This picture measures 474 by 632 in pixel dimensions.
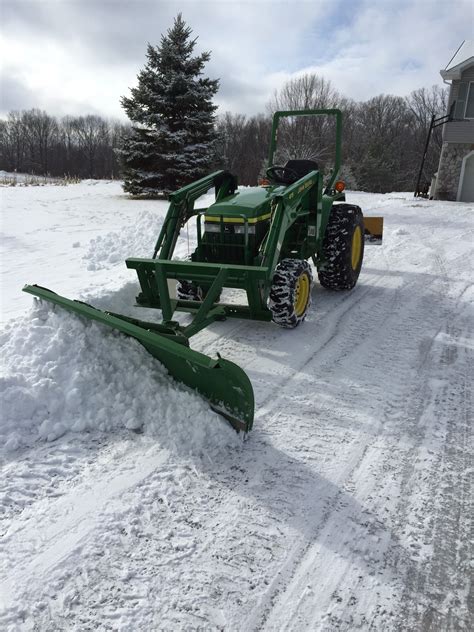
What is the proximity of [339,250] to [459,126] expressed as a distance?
15768 mm

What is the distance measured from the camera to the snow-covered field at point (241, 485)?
6.73 feet

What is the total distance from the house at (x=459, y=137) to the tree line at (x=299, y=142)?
4.38 m

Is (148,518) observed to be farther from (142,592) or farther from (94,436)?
(94,436)

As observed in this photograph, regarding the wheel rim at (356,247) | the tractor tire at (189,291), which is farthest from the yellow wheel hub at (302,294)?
the wheel rim at (356,247)

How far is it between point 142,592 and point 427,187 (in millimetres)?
22390

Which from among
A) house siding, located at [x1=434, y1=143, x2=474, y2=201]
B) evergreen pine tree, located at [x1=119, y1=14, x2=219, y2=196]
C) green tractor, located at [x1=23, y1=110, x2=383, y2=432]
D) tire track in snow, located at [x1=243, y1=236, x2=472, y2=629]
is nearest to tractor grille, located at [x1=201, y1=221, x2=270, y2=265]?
green tractor, located at [x1=23, y1=110, x2=383, y2=432]

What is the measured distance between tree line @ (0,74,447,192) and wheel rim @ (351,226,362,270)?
13104mm

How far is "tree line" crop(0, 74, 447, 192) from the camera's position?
2630cm

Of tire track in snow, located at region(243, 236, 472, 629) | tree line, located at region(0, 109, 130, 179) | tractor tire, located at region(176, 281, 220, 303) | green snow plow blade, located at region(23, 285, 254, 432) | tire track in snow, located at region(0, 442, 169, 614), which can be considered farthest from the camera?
tree line, located at region(0, 109, 130, 179)

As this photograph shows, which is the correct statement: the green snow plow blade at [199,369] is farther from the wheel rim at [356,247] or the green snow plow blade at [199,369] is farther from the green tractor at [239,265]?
the wheel rim at [356,247]

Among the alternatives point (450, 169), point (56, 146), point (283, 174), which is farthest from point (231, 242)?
point (56, 146)

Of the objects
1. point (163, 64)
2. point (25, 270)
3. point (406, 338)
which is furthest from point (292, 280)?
point (163, 64)

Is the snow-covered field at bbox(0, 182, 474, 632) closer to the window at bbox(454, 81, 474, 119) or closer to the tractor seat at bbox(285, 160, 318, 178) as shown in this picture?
the tractor seat at bbox(285, 160, 318, 178)

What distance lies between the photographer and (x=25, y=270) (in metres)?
6.98
